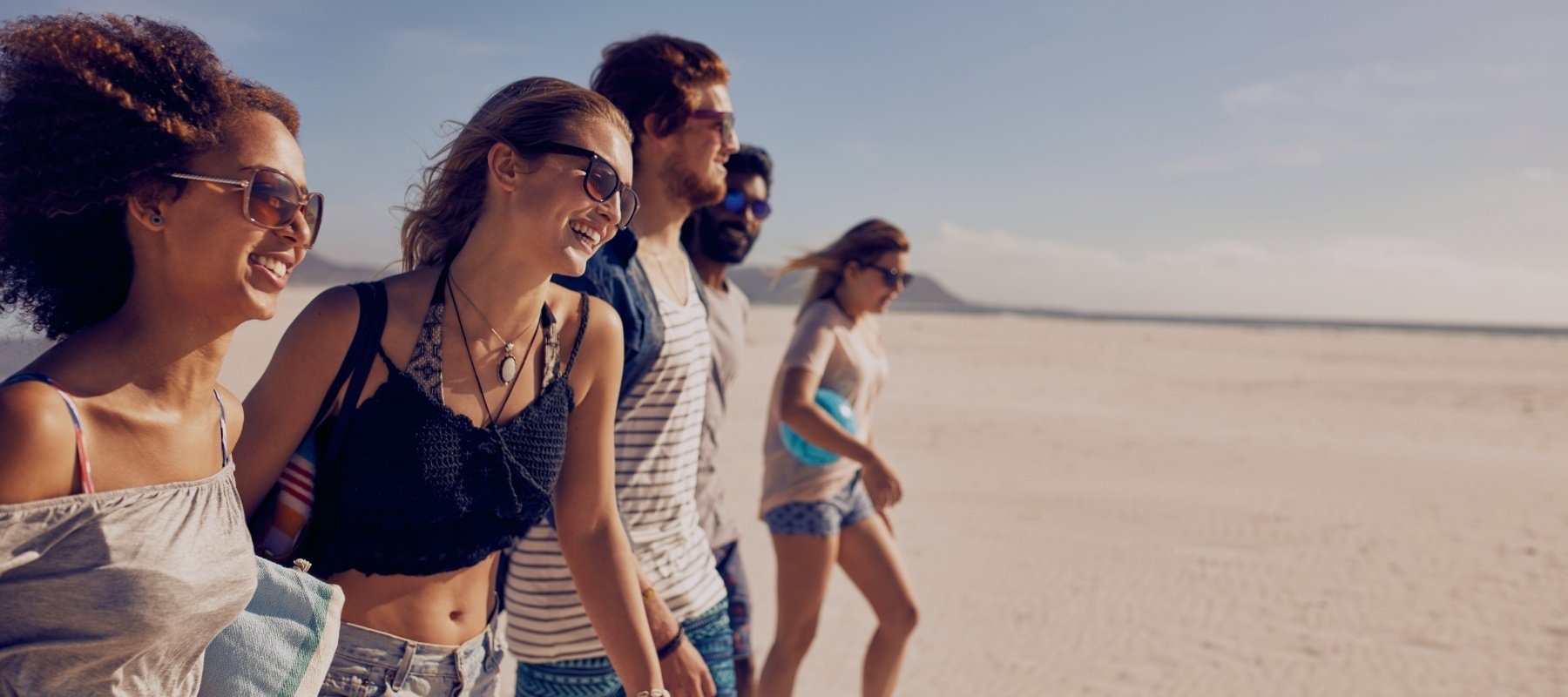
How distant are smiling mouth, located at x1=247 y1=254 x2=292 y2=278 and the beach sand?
0.99m

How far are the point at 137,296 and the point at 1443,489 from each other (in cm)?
1276

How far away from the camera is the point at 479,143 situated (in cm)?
205

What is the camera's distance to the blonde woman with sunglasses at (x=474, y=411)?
1.79 meters

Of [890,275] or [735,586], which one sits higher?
[890,275]

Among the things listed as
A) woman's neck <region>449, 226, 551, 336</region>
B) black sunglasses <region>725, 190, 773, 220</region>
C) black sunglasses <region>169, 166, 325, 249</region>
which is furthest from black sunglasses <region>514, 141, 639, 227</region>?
black sunglasses <region>725, 190, 773, 220</region>

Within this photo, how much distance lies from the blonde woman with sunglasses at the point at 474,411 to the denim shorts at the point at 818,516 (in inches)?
73.8

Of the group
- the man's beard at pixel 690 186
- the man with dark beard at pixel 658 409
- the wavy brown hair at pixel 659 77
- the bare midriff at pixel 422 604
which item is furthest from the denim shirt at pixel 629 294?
the bare midriff at pixel 422 604

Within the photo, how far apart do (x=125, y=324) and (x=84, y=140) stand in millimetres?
234

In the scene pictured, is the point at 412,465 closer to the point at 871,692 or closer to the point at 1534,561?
the point at 871,692

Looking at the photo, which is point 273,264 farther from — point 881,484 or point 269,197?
point 881,484

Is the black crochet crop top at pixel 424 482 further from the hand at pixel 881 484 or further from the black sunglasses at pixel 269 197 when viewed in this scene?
the hand at pixel 881 484

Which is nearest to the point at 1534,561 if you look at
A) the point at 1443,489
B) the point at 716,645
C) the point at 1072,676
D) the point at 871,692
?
the point at 1443,489

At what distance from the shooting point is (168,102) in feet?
4.50

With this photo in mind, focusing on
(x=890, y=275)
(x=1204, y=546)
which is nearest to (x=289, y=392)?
(x=890, y=275)
